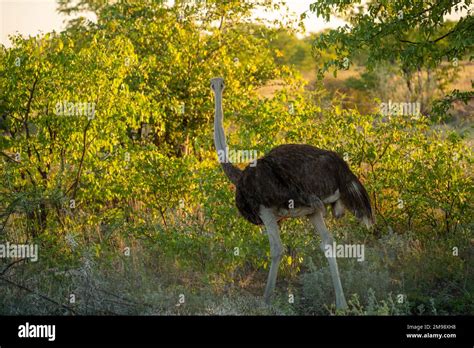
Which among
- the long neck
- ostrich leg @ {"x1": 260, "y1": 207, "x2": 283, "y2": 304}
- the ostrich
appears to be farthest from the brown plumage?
the long neck

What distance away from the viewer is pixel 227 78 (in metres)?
11.5

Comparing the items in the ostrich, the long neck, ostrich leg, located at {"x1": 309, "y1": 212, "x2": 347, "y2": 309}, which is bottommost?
ostrich leg, located at {"x1": 309, "y1": 212, "x2": 347, "y2": 309}

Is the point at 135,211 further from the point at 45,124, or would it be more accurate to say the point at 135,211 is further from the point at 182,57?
the point at 182,57

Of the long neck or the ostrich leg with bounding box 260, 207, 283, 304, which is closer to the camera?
the ostrich leg with bounding box 260, 207, 283, 304

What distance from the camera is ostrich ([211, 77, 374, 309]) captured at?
7098 mm

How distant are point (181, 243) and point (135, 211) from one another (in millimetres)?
1646

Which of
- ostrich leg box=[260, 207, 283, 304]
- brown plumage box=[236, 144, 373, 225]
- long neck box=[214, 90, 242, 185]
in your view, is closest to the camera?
brown plumage box=[236, 144, 373, 225]

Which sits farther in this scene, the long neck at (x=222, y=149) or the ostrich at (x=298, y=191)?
the long neck at (x=222, y=149)

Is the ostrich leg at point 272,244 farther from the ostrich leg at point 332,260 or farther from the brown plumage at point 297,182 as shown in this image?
the ostrich leg at point 332,260

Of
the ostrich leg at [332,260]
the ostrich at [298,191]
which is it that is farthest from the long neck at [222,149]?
the ostrich leg at [332,260]

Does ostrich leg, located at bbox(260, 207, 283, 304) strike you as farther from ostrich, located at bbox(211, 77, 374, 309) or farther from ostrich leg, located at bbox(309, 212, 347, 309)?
ostrich leg, located at bbox(309, 212, 347, 309)

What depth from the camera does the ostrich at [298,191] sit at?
279 inches

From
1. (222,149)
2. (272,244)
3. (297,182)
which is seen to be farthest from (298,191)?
(222,149)
